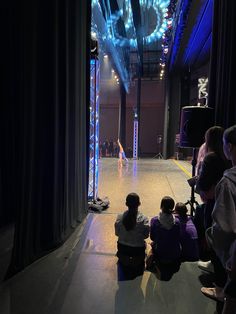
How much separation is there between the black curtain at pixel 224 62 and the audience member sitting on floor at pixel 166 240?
1379 millimetres

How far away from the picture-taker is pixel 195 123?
313cm

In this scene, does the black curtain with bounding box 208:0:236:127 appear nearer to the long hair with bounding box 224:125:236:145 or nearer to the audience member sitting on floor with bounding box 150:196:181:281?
the audience member sitting on floor with bounding box 150:196:181:281

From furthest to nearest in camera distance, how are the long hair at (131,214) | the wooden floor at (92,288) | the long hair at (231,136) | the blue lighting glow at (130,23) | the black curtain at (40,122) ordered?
the blue lighting glow at (130,23) → the long hair at (131,214) → the black curtain at (40,122) → the wooden floor at (92,288) → the long hair at (231,136)

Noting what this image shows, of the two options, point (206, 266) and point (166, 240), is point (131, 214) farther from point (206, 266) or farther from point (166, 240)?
point (206, 266)

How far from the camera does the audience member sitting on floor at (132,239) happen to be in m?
2.41

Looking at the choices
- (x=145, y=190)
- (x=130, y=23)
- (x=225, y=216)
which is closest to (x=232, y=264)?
(x=225, y=216)

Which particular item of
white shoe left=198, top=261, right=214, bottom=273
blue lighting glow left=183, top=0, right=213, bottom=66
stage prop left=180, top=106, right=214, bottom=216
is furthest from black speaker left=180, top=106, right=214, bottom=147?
blue lighting glow left=183, top=0, right=213, bottom=66

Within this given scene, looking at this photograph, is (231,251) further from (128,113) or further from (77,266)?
(128,113)

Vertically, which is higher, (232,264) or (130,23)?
(130,23)

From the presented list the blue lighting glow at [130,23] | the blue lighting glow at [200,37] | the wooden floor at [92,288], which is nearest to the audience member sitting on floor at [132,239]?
Result: the wooden floor at [92,288]

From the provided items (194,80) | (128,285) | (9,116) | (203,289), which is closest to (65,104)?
(9,116)

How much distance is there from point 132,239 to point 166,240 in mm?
308

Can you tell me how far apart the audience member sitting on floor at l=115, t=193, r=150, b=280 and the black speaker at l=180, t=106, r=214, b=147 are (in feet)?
3.88

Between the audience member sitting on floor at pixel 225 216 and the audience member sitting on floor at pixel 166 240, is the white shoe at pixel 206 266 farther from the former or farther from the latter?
the audience member sitting on floor at pixel 225 216
